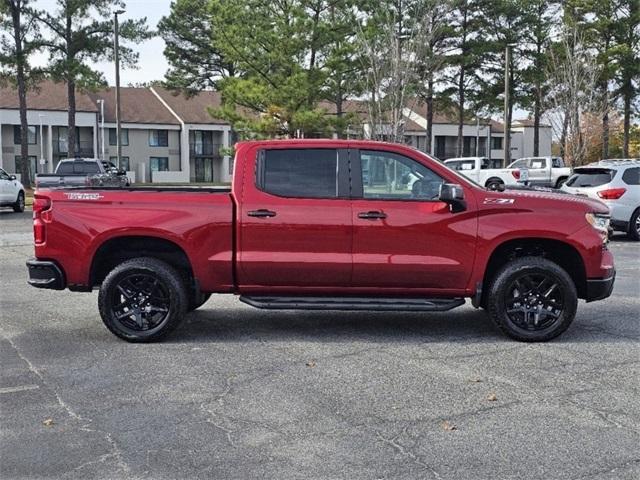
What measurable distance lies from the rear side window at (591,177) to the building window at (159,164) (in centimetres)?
5481

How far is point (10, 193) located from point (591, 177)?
17.3m

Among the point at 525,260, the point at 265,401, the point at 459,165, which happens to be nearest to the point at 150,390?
the point at 265,401

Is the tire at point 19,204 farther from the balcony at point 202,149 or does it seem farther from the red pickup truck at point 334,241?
the balcony at point 202,149

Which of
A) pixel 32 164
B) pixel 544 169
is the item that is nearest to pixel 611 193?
pixel 544 169

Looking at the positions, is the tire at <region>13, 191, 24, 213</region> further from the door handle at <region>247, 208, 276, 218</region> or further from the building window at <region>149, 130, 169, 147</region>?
the building window at <region>149, 130, 169, 147</region>

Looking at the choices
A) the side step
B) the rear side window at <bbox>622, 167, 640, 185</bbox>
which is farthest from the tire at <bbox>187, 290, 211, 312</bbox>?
the rear side window at <bbox>622, 167, 640, 185</bbox>

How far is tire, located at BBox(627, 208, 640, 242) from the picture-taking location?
15961mm

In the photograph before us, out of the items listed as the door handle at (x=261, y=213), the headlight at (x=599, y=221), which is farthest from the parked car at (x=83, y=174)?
the headlight at (x=599, y=221)

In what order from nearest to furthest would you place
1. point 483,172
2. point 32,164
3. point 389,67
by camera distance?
point 389,67
point 483,172
point 32,164

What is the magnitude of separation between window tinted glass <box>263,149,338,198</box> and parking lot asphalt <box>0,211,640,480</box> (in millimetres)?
1407

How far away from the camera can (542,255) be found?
7094mm

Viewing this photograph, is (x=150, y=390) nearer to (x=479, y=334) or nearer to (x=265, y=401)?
(x=265, y=401)

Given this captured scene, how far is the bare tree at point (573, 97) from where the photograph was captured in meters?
33.0

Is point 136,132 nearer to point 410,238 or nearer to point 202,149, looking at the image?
point 202,149
